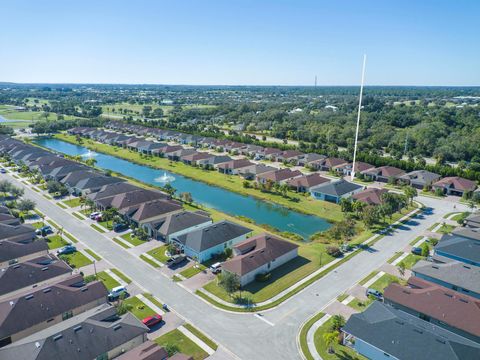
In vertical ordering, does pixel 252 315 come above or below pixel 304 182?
below

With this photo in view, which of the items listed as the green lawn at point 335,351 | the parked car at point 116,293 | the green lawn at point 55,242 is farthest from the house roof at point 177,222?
the green lawn at point 335,351

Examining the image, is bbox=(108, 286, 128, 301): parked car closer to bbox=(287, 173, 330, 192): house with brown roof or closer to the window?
the window

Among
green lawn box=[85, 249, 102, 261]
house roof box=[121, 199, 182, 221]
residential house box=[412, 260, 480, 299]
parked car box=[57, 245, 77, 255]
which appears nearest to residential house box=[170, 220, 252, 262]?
house roof box=[121, 199, 182, 221]

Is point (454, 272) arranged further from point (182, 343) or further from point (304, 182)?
point (304, 182)

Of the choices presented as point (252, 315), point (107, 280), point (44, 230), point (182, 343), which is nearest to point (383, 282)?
point (252, 315)

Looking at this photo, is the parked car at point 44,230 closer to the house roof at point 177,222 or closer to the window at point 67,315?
the house roof at point 177,222
